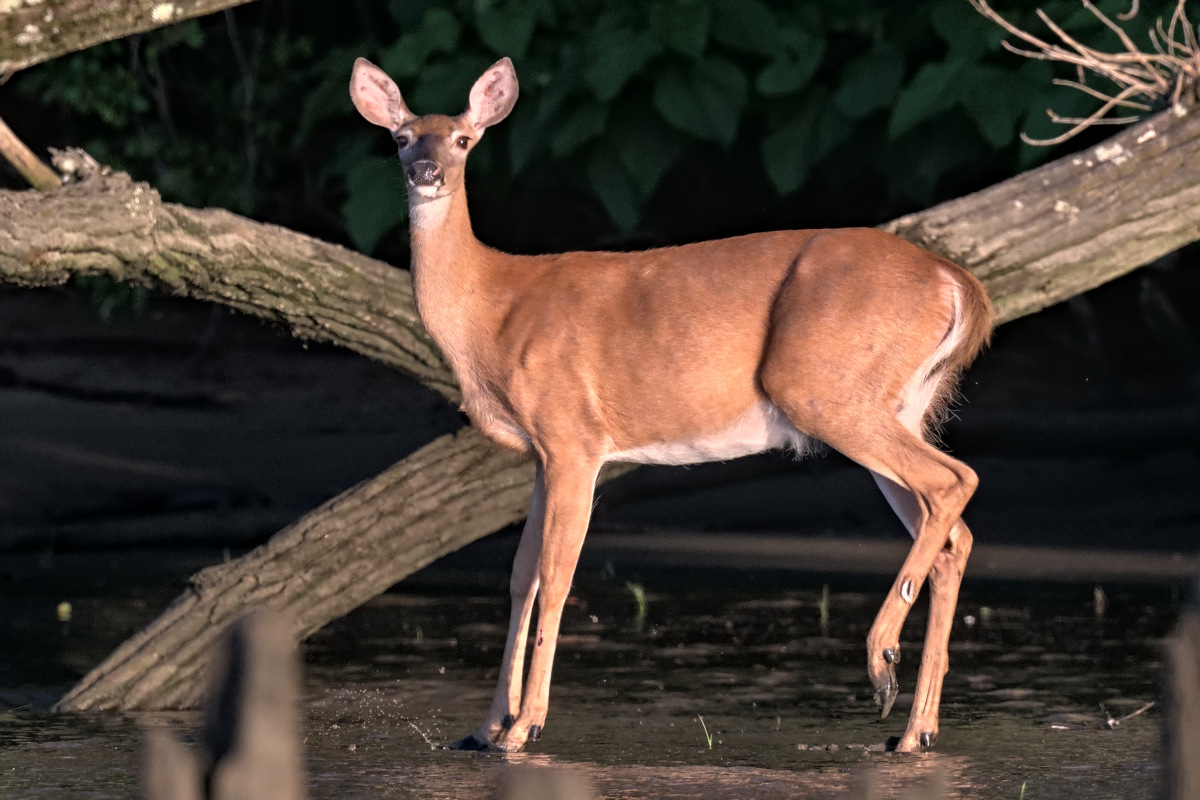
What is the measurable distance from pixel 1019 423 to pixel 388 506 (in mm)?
5560

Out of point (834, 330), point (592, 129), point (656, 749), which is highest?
point (592, 129)

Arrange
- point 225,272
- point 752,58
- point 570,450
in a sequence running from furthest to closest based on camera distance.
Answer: point 752,58 < point 225,272 < point 570,450

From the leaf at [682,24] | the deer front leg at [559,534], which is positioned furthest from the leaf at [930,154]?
the deer front leg at [559,534]

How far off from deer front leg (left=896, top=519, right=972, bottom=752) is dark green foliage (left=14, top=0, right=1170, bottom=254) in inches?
133

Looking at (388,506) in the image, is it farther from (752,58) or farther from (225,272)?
(752,58)

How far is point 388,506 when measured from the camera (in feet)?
20.3

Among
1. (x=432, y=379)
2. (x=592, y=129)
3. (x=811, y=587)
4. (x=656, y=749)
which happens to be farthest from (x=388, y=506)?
(x=592, y=129)

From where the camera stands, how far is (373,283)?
602 cm

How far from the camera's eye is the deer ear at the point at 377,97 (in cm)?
571

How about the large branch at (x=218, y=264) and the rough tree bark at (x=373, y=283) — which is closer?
the large branch at (x=218, y=264)

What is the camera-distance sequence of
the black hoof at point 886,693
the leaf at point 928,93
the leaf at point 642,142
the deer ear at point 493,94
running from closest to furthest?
the black hoof at point 886,693 → the deer ear at point 493,94 → the leaf at point 928,93 → the leaf at point 642,142

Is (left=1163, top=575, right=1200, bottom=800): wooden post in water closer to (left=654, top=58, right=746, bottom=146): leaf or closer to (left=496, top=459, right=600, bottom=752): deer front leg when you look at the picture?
(left=496, top=459, right=600, bottom=752): deer front leg

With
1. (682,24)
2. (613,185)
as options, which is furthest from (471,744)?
(613,185)

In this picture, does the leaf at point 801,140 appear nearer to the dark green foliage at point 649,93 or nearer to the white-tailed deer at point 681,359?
the dark green foliage at point 649,93
